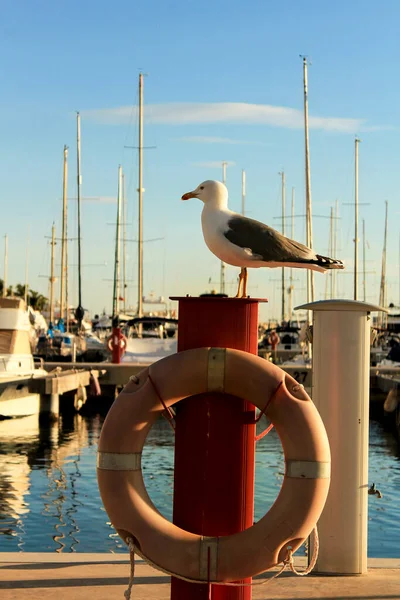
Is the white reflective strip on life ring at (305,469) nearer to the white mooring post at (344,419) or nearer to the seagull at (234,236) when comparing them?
the seagull at (234,236)

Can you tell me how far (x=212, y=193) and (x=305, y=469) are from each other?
5.93ft

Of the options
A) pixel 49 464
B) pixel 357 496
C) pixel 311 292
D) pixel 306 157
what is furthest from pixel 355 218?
pixel 357 496

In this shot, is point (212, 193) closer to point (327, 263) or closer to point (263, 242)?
point (263, 242)

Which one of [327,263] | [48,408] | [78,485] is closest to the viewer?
[327,263]

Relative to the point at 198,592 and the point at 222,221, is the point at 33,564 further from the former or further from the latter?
the point at 222,221

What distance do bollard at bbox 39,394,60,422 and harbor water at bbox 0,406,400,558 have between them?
0.46m

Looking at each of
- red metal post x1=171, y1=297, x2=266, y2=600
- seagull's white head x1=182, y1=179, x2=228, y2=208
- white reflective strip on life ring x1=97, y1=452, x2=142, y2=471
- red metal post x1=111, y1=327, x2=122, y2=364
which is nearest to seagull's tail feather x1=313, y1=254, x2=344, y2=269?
seagull's white head x1=182, y1=179, x2=228, y2=208

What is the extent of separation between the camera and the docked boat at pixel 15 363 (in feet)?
68.9

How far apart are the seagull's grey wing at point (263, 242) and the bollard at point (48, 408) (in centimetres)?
1750

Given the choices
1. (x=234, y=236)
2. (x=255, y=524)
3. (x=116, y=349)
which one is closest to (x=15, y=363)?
(x=116, y=349)

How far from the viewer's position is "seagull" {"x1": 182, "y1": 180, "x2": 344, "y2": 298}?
554 centimetres

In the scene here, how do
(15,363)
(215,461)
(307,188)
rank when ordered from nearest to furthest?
1. (215,461)
2. (15,363)
3. (307,188)

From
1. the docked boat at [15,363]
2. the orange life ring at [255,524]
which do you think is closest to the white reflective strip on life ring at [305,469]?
the orange life ring at [255,524]

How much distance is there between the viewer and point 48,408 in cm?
2288
